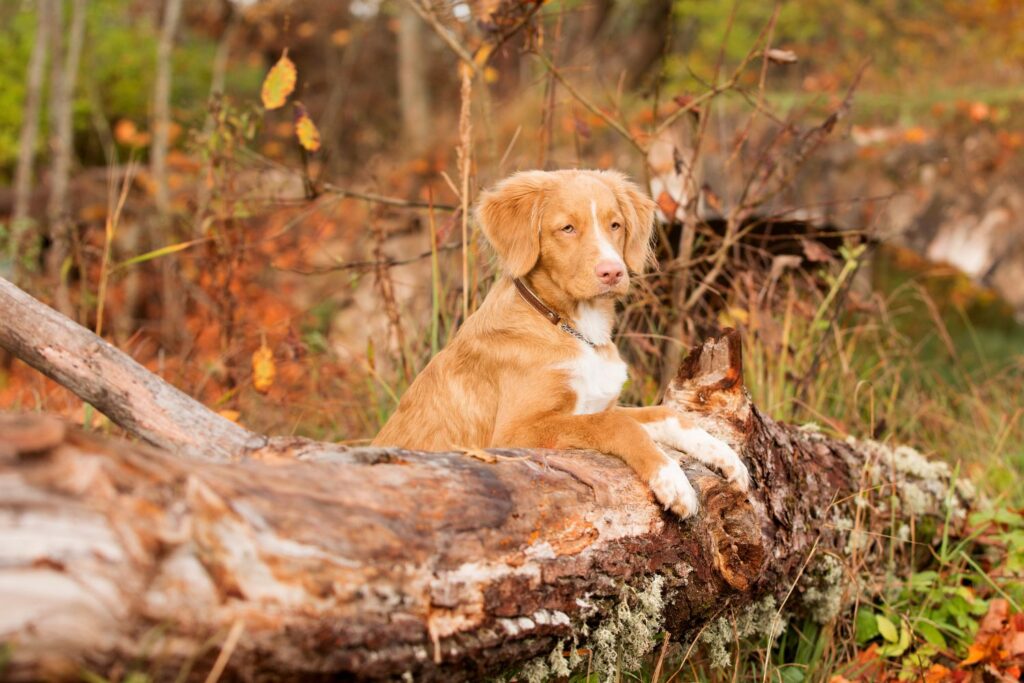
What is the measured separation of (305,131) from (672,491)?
2.98 m

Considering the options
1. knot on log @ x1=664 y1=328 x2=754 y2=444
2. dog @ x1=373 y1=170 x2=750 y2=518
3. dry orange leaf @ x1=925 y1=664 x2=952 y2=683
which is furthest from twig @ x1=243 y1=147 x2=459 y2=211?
dry orange leaf @ x1=925 y1=664 x2=952 y2=683

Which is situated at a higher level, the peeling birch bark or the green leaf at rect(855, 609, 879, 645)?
the peeling birch bark

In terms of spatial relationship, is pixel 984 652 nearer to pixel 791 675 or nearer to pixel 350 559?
pixel 791 675

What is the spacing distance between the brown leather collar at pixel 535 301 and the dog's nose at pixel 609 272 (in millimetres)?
280

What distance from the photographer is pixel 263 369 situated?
5379 mm

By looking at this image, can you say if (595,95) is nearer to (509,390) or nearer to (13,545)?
(509,390)

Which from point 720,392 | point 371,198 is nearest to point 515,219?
point 720,392

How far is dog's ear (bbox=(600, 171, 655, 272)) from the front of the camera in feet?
13.6

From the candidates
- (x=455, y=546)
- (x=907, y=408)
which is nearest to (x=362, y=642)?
(x=455, y=546)

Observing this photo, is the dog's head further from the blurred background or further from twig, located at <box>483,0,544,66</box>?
twig, located at <box>483,0,544,66</box>

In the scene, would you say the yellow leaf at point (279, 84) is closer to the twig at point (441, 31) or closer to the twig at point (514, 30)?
the twig at point (441, 31)

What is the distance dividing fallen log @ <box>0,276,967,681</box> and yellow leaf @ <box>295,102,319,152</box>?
2362mm

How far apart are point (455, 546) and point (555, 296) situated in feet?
5.55

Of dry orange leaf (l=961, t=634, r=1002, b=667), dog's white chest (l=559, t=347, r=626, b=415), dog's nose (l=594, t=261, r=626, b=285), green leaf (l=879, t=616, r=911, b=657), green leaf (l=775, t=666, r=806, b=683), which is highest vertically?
dog's nose (l=594, t=261, r=626, b=285)
